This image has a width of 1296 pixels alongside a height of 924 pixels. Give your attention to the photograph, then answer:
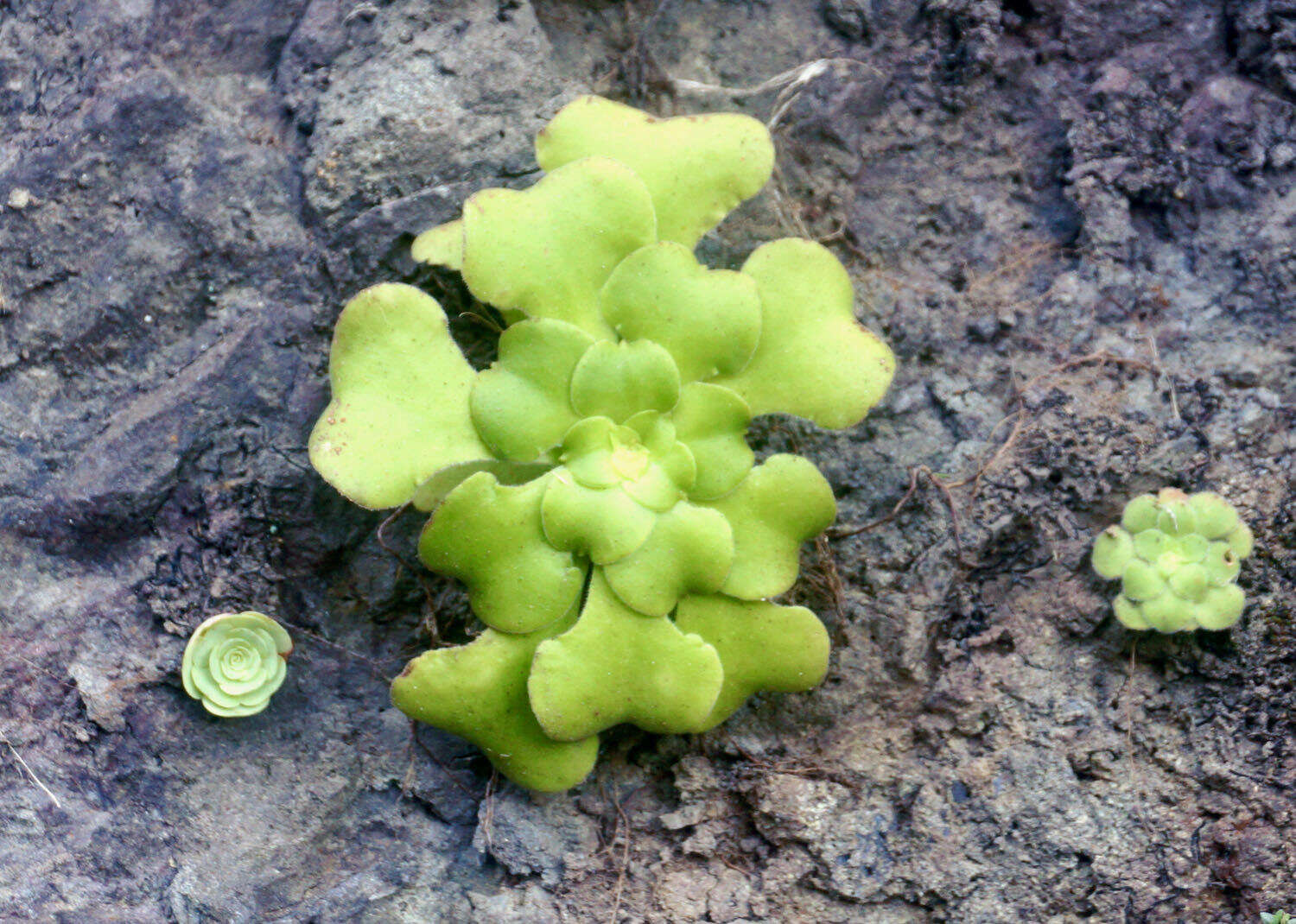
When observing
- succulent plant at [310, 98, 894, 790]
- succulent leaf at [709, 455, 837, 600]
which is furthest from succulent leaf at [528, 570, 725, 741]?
succulent leaf at [709, 455, 837, 600]

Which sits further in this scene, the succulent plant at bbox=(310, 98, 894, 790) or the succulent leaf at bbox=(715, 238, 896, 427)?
the succulent leaf at bbox=(715, 238, 896, 427)

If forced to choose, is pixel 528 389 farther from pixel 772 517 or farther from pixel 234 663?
pixel 234 663

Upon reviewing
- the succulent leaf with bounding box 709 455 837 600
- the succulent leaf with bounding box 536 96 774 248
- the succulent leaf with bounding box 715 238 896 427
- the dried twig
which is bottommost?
the dried twig

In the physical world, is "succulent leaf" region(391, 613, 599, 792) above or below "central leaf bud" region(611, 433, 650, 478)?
below

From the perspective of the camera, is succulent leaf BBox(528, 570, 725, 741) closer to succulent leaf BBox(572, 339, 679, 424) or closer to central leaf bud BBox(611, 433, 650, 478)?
central leaf bud BBox(611, 433, 650, 478)

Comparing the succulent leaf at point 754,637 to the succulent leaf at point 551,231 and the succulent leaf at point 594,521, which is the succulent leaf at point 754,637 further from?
the succulent leaf at point 551,231

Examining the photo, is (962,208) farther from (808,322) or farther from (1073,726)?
(1073,726)

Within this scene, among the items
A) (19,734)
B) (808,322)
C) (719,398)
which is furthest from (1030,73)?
(19,734)
